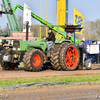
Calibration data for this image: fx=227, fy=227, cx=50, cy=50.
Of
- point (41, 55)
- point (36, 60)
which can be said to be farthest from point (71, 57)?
point (36, 60)

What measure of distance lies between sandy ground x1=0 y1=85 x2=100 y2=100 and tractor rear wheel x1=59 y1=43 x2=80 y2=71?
5.30 meters

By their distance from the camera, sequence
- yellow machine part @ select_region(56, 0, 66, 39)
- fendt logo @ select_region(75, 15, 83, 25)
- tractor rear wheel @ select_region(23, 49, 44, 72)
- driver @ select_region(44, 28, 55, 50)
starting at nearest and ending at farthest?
tractor rear wheel @ select_region(23, 49, 44, 72) → driver @ select_region(44, 28, 55, 50) → fendt logo @ select_region(75, 15, 83, 25) → yellow machine part @ select_region(56, 0, 66, 39)

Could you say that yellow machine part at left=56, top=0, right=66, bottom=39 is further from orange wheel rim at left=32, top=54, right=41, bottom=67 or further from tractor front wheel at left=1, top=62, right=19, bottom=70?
orange wheel rim at left=32, top=54, right=41, bottom=67

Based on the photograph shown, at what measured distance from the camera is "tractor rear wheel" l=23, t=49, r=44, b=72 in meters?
10.4

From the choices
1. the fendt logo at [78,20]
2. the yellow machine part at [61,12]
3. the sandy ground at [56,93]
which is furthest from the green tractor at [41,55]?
the yellow machine part at [61,12]

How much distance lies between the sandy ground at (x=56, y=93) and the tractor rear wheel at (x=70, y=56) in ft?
17.4

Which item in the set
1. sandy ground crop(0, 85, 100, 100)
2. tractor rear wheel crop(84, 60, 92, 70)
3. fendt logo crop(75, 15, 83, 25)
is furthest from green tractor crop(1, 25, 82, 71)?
fendt logo crop(75, 15, 83, 25)

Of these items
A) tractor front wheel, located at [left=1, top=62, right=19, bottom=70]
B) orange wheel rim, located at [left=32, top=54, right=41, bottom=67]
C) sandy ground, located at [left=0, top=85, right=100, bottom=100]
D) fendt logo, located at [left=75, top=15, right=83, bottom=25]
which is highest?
fendt logo, located at [left=75, top=15, right=83, bottom=25]

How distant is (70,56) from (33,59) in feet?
7.93

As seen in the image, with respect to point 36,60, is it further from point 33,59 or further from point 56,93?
point 56,93

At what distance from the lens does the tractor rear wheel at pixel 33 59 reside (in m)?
10.4

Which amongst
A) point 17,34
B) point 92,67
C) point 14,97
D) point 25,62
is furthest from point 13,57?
point 17,34

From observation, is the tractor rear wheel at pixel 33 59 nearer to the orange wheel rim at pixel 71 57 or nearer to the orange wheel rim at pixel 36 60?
the orange wheel rim at pixel 36 60

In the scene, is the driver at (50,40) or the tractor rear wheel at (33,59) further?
the driver at (50,40)
